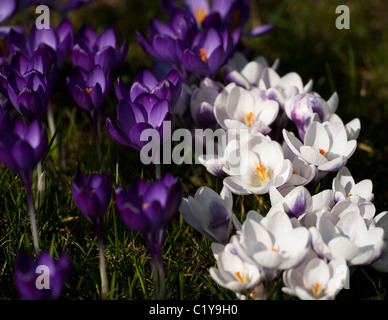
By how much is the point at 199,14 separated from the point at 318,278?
162 cm

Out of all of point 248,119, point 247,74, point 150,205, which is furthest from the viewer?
point 247,74

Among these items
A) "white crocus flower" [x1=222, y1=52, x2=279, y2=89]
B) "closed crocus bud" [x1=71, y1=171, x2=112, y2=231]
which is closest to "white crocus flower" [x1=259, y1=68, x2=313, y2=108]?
"white crocus flower" [x1=222, y1=52, x2=279, y2=89]

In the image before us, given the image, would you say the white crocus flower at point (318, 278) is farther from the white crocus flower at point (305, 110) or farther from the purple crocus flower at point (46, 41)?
the purple crocus flower at point (46, 41)

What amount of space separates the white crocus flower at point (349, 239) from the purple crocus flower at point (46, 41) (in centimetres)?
122

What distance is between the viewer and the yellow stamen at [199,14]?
277 cm

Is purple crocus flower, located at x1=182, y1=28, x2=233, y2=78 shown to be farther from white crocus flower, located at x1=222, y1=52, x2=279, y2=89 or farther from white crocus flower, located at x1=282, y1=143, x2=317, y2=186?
white crocus flower, located at x1=282, y1=143, x2=317, y2=186

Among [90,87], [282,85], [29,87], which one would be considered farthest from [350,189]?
[29,87]

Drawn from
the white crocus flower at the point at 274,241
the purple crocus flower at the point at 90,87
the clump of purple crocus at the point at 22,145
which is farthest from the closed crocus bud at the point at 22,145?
the white crocus flower at the point at 274,241

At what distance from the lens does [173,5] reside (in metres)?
2.85

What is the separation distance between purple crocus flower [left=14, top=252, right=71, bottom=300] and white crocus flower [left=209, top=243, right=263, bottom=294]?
39 cm

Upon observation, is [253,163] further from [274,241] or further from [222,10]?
[222,10]

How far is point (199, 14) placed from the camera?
2.84m
